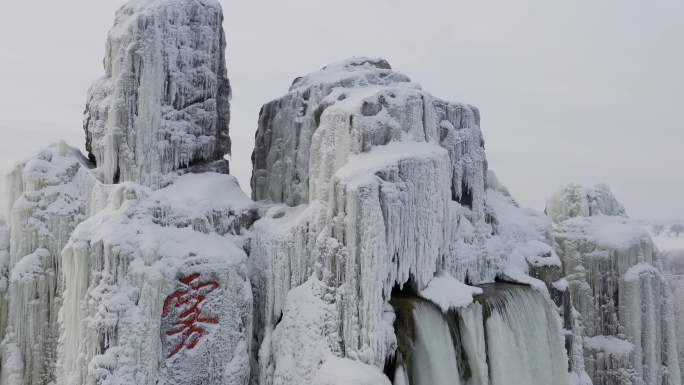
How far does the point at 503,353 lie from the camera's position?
1174cm

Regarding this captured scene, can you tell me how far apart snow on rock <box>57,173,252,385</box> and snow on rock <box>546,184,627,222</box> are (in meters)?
11.9

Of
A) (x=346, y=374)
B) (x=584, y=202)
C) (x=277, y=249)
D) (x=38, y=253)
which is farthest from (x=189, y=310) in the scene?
(x=584, y=202)

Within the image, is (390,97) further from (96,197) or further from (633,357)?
(633,357)

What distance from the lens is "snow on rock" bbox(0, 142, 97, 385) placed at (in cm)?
1250

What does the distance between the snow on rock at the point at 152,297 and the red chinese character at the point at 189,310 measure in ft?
0.06

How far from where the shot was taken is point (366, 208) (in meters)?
9.79

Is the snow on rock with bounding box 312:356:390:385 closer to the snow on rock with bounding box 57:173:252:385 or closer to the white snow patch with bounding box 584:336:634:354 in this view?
the snow on rock with bounding box 57:173:252:385

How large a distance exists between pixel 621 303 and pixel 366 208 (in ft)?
35.5

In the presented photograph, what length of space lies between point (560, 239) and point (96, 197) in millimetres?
13893

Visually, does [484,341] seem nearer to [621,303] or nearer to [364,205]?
[364,205]

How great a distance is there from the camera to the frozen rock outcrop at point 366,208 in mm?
9828

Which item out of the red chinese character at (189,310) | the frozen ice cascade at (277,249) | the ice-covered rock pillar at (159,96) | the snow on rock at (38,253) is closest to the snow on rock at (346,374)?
the frozen ice cascade at (277,249)

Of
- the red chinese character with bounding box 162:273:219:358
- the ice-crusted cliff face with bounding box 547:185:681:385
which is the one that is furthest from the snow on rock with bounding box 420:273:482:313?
the ice-crusted cliff face with bounding box 547:185:681:385

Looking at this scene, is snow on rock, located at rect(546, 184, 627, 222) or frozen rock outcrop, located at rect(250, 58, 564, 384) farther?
snow on rock, located at rect(546, 184, 627, 222)
